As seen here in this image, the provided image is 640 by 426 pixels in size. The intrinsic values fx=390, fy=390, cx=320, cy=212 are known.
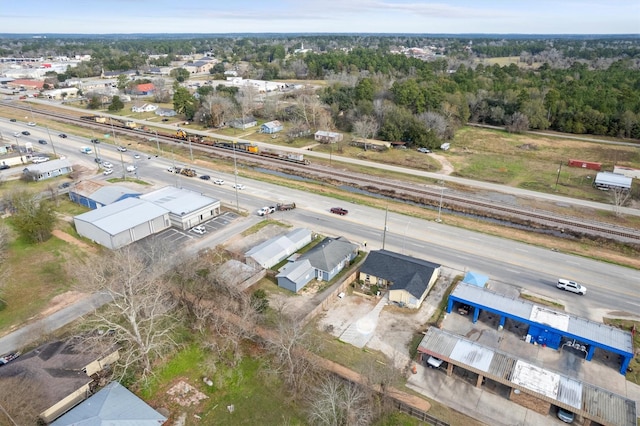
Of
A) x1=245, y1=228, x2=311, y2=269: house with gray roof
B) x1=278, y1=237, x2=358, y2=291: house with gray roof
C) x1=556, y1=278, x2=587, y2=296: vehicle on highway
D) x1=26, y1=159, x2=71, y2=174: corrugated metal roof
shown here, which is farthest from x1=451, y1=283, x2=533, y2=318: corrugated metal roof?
x1=26, y1=159, x2=71, y2=174: corrugated metal roof

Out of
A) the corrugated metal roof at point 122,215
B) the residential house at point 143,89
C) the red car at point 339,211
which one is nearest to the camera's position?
the corrugated metal roof at point 122,215

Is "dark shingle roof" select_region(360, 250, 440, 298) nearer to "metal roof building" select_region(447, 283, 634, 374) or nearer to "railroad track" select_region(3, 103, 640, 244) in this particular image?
"metal roof building" select_region(447, 283, 634, 374)

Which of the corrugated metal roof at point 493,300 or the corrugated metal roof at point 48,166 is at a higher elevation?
the corrugated metal roof at point 48,166

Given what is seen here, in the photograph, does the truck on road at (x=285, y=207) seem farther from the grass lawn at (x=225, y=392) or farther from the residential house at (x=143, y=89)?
the residential house at (x=143, y=89)

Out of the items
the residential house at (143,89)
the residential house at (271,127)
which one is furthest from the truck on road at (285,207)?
the residential house at (143,89)

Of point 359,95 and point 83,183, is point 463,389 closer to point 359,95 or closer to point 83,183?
point 83,183
